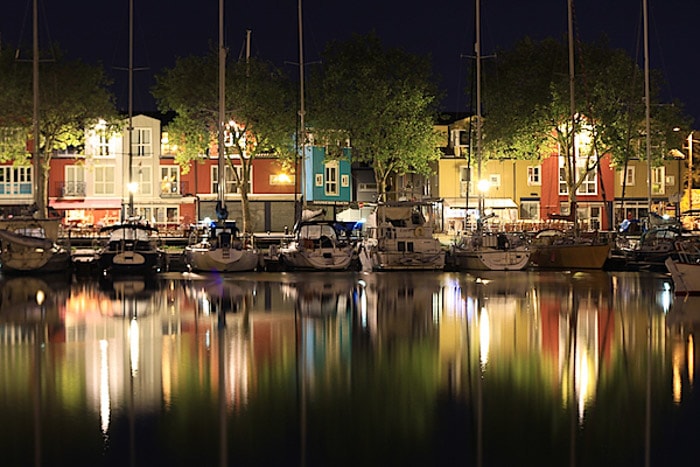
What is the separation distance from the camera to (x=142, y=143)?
85.3 metres

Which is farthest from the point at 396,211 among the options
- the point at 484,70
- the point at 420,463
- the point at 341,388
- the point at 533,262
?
the point at 420,463

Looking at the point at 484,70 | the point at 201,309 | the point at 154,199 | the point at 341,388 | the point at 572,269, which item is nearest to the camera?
the point at 341,388

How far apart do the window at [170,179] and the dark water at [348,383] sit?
53686mm

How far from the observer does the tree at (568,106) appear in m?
68.4

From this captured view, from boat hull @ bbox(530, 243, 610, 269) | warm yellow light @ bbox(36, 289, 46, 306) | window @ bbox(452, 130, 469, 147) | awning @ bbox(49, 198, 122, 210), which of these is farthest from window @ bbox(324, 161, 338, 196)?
warm yellow light @ bbox(36, 289, 46, 306)

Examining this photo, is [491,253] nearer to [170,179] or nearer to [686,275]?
[686,275]

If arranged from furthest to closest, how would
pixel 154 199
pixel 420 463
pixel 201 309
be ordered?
pixel 154 199
pixel 201 309
pixel 420 463

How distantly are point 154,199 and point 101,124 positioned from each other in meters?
11.2

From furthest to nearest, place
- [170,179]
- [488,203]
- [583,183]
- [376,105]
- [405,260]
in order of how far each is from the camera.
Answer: [583,183]
[170,179]
[488,203]
[376,105]
[405,260]

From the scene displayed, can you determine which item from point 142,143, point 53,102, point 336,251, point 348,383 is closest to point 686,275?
point 336,251

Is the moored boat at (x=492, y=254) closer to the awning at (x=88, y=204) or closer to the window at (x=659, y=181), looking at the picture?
the awning at (x=88, y=204)

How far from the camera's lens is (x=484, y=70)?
76.9 m

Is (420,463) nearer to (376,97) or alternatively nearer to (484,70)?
(376,97)

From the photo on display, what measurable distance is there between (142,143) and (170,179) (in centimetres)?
373
